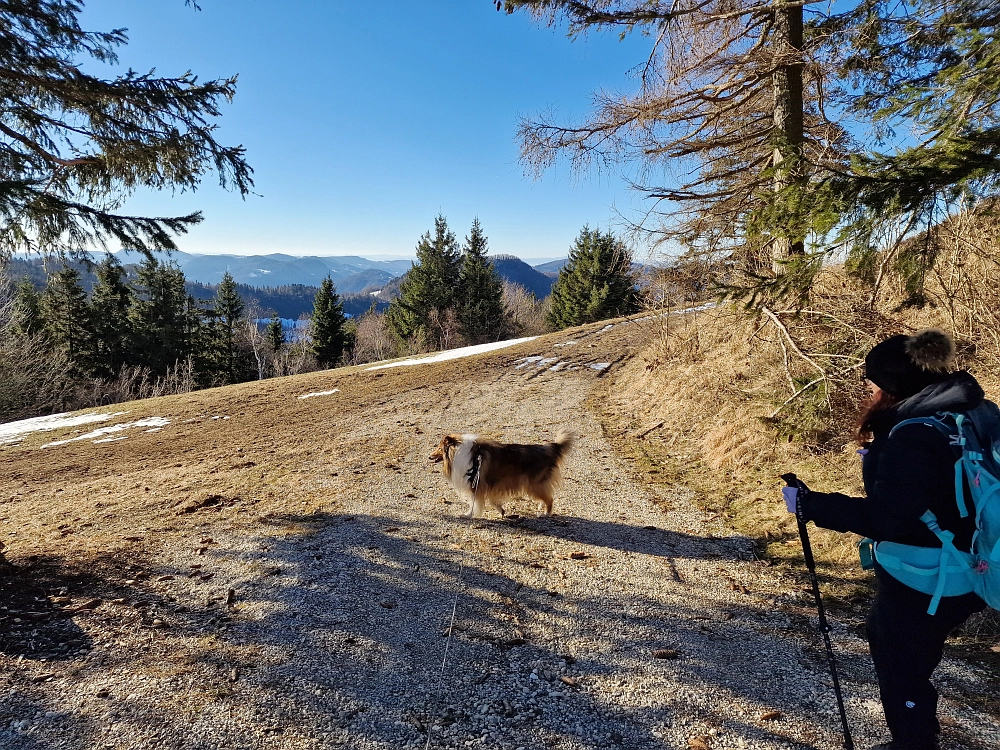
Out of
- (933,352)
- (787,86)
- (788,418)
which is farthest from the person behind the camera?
(787,86)

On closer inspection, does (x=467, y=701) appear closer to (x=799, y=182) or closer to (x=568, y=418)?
(x=799, y=182)

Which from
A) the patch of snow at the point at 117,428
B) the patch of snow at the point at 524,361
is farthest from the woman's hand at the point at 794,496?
the patch of snow at the point at 117,428

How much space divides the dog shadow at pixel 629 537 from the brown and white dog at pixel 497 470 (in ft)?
0.81

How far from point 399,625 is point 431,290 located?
3570cm

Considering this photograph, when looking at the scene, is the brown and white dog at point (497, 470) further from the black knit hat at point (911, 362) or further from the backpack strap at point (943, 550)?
the backpack strap at point (943, 550)

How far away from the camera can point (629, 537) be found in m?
5.54

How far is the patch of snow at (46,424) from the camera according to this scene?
1346 cm

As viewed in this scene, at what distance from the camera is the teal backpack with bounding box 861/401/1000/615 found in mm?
1882

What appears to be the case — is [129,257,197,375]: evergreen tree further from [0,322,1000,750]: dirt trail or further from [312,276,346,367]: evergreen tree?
[0,322,1000,750]: dirt trail

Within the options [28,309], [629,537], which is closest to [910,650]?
[629,537]

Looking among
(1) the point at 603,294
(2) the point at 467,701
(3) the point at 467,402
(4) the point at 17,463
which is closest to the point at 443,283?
(1) the point at 603,294

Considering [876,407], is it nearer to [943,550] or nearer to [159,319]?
[943,550]

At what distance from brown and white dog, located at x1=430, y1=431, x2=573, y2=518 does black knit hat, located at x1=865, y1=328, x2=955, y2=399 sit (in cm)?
408

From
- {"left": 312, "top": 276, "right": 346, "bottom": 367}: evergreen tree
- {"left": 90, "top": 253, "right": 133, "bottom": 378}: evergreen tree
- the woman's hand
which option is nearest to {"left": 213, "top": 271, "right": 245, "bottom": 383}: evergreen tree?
{"left": 312, "top": 276, "right": 346, "bottom": 367}: evergreen tree
